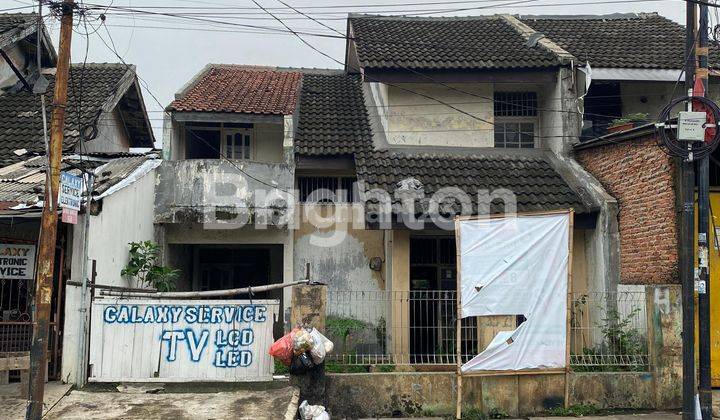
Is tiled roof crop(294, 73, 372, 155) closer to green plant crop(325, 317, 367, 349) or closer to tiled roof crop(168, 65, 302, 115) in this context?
tiled roof crop(168, 65, 302, 115)

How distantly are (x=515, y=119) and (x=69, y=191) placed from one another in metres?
9.97

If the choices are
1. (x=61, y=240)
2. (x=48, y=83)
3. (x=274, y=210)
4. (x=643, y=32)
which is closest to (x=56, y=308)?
(x=61, y=240)

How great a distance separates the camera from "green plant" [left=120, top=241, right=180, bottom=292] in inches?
445

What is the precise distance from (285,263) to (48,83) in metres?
7.82

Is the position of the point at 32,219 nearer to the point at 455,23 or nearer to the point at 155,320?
the point at 155,320

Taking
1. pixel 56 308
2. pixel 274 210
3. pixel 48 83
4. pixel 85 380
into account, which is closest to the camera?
pixel 85 380

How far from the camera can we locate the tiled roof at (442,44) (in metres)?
13.2

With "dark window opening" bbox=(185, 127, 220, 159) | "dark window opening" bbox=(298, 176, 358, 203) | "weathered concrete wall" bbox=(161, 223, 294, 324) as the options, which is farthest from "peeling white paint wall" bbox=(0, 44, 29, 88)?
"dark window opening" bbox=(298, 176, 358, 203)

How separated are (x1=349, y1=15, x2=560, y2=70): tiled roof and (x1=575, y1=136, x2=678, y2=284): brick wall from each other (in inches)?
121

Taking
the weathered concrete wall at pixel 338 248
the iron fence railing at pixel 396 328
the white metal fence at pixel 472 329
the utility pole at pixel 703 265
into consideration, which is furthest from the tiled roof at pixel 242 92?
the utility pole at pixel 703 265

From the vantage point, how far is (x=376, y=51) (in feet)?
45.1

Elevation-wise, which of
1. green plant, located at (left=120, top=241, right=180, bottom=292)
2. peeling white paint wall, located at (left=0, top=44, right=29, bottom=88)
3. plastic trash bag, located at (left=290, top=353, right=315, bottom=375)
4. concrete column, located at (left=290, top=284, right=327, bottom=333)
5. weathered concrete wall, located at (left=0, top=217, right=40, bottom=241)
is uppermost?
peeling white paint wall, located at (left=0, top=44, right=29, bottom=88)

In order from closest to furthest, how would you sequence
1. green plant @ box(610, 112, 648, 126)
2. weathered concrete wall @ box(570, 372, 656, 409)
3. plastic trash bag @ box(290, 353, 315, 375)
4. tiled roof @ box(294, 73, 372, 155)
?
plastic trash bag @ box(290, 353, 315, 375) < weathered concrete wall @ box(570, 372, 656, 409) < green plant @ box(610, 112, 648, 126) < tiled roof @ box(294, 73, 372, 155)

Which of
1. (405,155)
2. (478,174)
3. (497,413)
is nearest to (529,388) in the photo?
(497,413)
